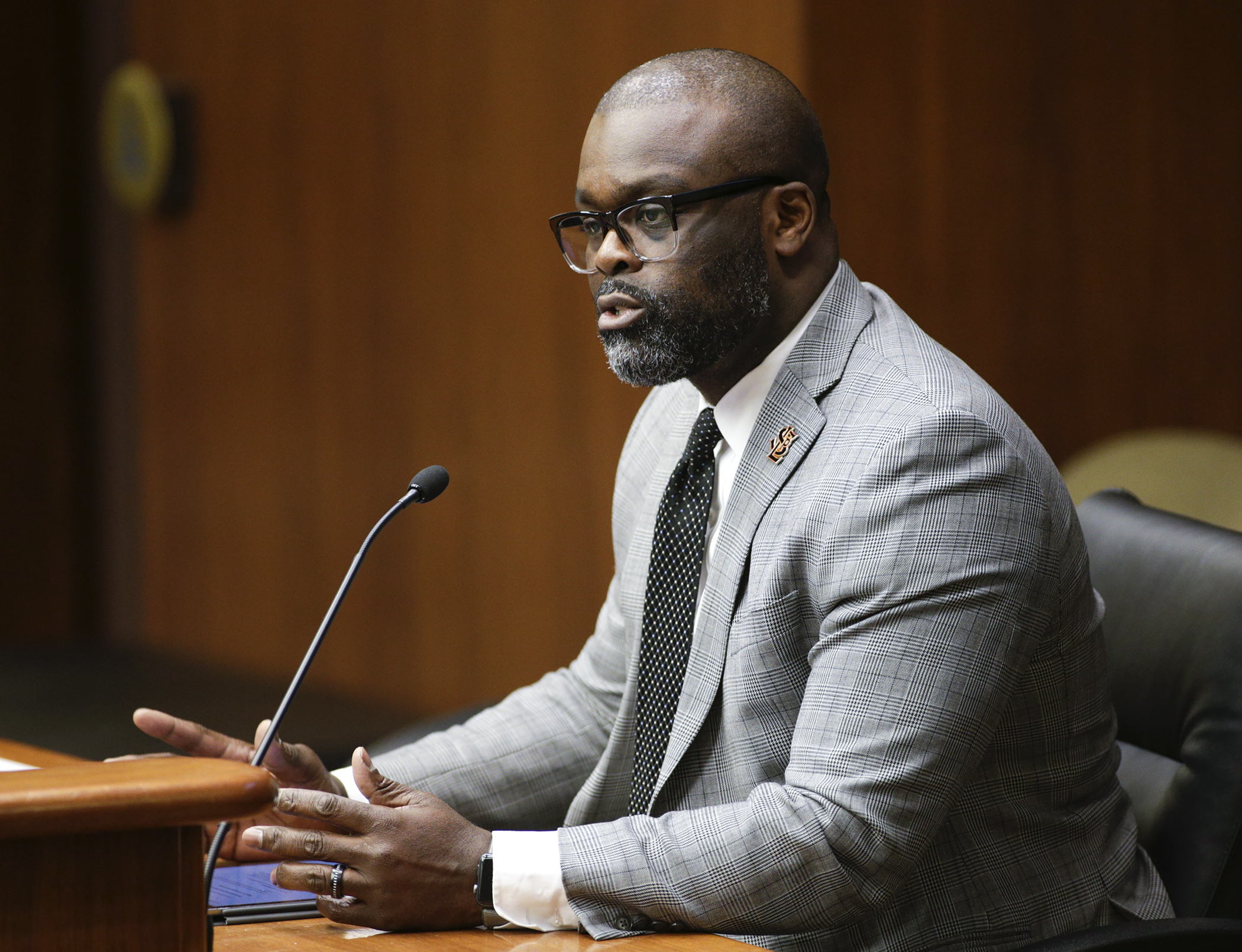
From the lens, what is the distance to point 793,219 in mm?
1579

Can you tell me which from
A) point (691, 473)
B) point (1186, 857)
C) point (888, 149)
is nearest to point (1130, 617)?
point (1186, 857)

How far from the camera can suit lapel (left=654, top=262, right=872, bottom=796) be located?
4.74 ft

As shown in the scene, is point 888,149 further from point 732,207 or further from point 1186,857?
point 1186,857

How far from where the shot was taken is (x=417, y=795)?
1294mm

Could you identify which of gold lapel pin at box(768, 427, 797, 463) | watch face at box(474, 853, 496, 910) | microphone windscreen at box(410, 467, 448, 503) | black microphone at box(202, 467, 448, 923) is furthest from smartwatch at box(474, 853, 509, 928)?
gold lapel pin at box(768, 427, 797, 463)

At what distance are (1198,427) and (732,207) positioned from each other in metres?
2.69

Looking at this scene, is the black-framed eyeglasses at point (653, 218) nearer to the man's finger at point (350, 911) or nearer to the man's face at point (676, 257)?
the man's face at point (676, 257)

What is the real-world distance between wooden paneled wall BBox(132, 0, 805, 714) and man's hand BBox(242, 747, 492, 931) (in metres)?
2.38

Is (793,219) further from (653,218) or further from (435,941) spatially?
(435,941)

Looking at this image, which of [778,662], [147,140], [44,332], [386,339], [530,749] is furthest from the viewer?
[44,332]

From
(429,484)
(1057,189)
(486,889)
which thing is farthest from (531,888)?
(1057,189)

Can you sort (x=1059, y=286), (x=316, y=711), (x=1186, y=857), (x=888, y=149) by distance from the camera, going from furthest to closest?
(x=316, y=711) < (x=1059, y=286) < (x=888, y=149) < (x=1186, y=857)

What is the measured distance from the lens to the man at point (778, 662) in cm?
125

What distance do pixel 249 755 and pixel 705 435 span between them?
23.9 inches
